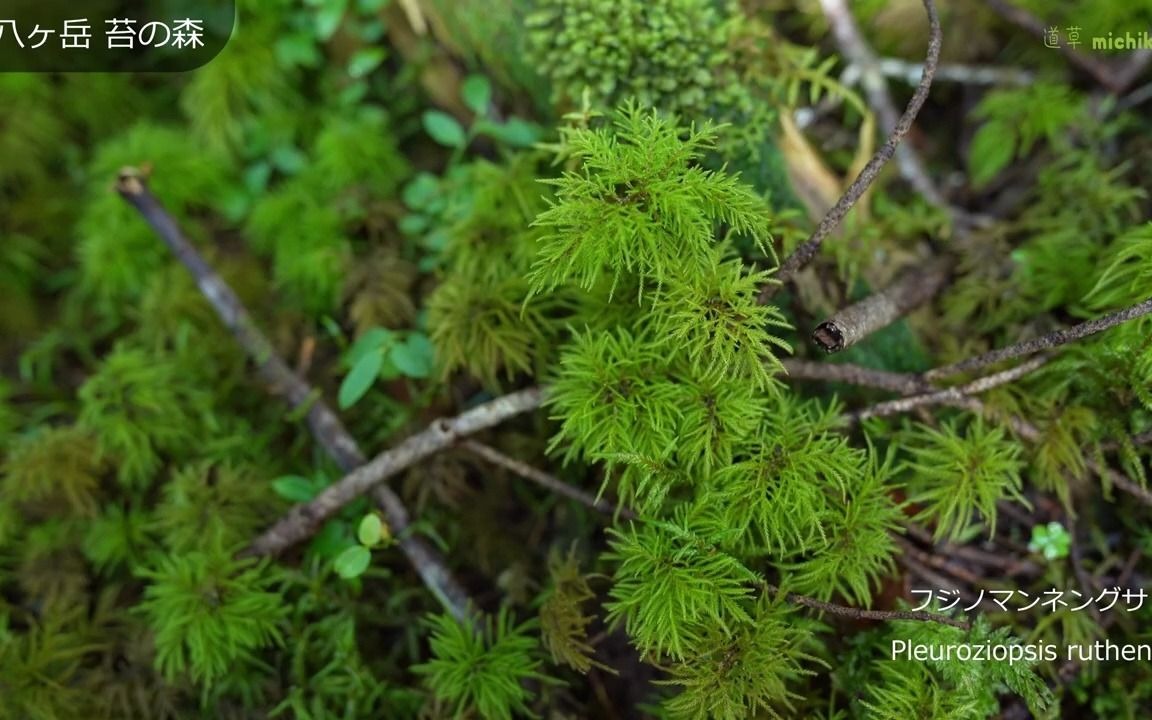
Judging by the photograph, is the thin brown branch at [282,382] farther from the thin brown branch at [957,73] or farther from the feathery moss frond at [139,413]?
the thin brown branch at [957,73]

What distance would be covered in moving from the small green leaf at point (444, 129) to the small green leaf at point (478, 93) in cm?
9

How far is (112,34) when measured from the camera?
318cm

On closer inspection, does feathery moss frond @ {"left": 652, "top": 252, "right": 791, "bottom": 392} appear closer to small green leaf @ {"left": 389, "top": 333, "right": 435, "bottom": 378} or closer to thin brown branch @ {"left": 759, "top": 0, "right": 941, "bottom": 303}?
thin brown branch @ {"left": 759, "top": 0, "right": 941, "bottom": 303}

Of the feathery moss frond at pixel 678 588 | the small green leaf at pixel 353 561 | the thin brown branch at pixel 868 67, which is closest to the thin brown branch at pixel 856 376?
the feathery moss frond at pixel 678 588

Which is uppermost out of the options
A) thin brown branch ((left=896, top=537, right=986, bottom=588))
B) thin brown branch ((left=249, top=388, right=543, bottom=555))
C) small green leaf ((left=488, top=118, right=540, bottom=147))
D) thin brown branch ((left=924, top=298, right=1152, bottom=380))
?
small green leaf ((left=488, top=118, right=540, bottom=147))

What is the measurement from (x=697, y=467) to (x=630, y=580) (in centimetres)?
30

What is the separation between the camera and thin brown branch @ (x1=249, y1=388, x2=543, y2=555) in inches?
82.6

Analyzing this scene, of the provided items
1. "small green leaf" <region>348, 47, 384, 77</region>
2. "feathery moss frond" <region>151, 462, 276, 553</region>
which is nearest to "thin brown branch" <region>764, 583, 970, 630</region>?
"feathery moss frond" <region>151, 462, 276, 553</region>

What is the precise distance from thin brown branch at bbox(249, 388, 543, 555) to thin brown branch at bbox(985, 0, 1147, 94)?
2.09 metres

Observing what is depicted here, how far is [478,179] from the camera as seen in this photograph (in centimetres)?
245

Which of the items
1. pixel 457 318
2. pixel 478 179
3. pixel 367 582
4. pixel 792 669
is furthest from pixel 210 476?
pixel 792 669

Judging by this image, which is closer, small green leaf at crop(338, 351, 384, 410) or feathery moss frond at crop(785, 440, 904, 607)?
feathery moss frond at crop(785, 440, 904, 607)

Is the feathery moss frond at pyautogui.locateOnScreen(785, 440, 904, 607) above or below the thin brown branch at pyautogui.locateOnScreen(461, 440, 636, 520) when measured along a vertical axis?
below

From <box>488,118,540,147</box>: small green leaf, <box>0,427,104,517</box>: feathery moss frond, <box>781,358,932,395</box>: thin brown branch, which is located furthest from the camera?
<box>488,118,540,147</box>: small green leaf
